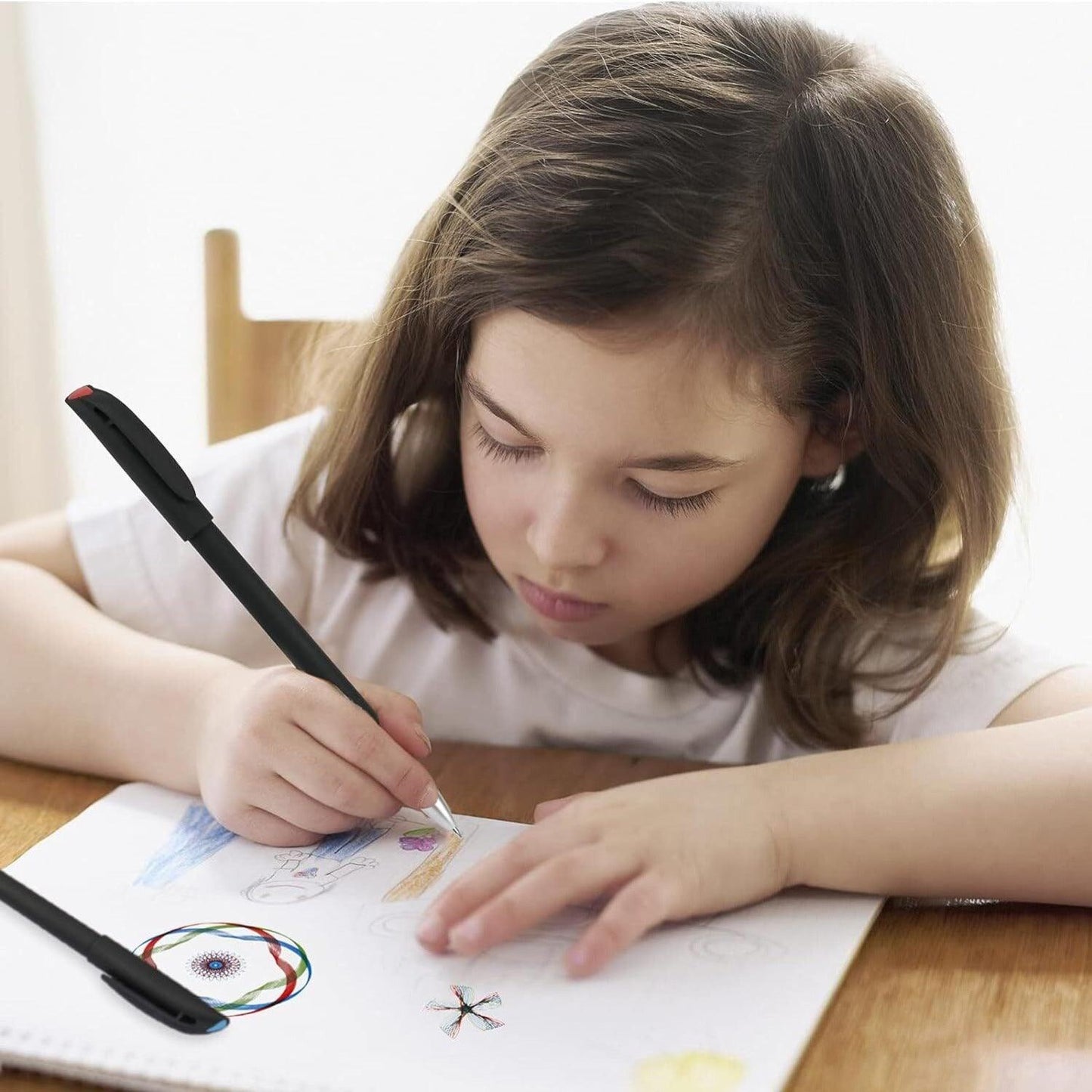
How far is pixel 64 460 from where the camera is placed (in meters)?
1.83

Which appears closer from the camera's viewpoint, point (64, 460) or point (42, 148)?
point (42, 148)

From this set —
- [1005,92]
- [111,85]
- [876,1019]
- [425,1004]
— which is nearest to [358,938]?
[425,1004]

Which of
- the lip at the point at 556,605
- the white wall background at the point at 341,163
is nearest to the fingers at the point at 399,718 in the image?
the lip at the point at 556,605

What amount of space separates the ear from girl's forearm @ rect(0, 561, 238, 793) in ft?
1.06

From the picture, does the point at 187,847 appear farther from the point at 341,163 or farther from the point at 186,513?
the point at 341,163

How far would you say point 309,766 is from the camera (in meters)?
0.58

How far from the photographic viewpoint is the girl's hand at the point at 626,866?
49 cm

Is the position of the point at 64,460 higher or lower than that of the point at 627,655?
lower

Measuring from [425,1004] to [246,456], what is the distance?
497 millimetres

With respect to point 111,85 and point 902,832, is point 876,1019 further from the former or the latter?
point 111,85

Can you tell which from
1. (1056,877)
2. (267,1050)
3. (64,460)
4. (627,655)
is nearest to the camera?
A: (267,1050)

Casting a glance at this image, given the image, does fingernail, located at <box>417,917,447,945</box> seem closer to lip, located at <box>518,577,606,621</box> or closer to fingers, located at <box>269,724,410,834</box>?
fingers, located at <box>269,724,410,834</box>

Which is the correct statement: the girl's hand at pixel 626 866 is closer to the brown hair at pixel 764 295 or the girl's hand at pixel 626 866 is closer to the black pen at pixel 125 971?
the black pen at pixel 125 971

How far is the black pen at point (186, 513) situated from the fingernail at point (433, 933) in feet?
0.35
